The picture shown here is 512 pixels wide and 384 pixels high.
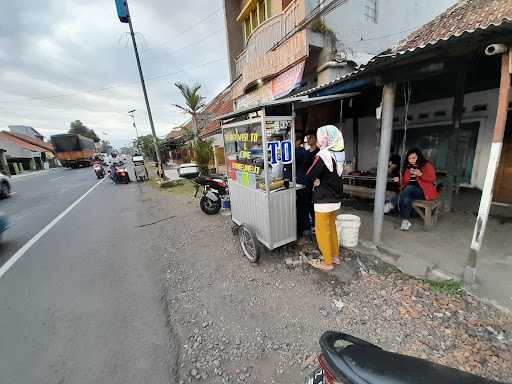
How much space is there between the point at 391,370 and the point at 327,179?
224 cm

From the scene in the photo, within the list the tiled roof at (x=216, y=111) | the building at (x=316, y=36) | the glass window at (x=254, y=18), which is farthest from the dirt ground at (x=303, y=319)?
the tiled roof at (x=216, y=111)

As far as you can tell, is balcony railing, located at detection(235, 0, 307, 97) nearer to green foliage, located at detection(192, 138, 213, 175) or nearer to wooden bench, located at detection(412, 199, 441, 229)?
green foliage, located at detection(192, 138, 213, 175)

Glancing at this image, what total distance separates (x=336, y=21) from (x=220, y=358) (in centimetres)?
883

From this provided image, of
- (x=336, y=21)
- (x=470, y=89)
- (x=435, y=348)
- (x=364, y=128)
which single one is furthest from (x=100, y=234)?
(x=470, y=89)

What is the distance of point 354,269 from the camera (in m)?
3.19

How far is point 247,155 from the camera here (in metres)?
3.64

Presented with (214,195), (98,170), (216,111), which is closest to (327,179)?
(214,195)

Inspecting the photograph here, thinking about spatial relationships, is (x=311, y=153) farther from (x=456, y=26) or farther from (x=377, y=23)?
(x=377, y=23)

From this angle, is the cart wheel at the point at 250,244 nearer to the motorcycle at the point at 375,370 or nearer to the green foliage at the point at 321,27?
the motorcycle at the point at 375,370

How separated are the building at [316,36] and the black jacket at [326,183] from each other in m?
5.02

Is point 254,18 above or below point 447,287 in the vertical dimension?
above

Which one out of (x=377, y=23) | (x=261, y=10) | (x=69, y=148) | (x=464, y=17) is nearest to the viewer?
(x=464, y=17)

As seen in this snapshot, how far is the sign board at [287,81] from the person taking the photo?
682 centimetres

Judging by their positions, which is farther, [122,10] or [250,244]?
[122,10]
